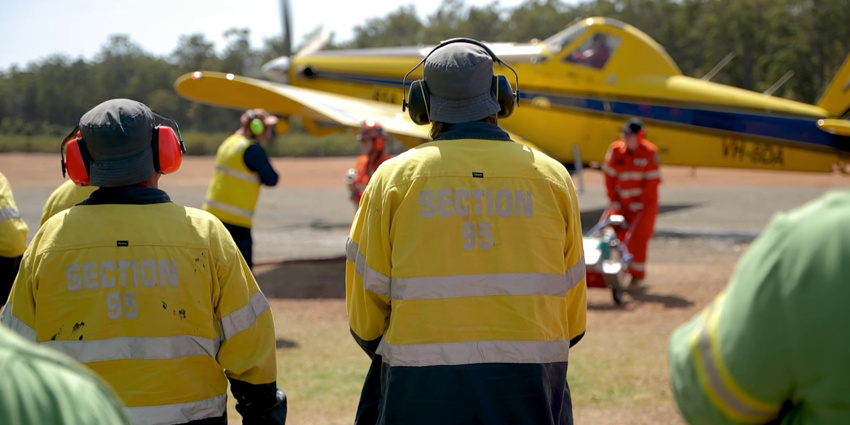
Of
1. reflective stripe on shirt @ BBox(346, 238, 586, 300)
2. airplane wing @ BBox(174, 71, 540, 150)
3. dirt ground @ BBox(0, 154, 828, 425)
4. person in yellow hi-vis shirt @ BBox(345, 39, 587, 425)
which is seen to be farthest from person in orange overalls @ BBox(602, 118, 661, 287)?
reflective stripe on shirt @ BBox(346, 238, 586, 300)

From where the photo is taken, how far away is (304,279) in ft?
36.9

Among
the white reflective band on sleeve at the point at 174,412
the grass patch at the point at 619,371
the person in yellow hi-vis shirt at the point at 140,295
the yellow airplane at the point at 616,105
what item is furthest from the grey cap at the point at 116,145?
the yellow airplane at the point at 616,105

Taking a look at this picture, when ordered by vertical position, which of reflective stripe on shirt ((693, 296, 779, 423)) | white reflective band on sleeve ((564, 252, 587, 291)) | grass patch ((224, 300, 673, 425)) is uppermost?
reflective stripe on shirt ((693, 296, 779, 423))

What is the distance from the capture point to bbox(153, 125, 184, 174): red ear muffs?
3.02 metres

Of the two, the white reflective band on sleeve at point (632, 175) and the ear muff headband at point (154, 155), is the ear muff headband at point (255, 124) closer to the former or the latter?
the white reflective band on sleeve at point (632, 175)

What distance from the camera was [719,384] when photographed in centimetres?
168

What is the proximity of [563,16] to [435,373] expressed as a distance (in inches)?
3701

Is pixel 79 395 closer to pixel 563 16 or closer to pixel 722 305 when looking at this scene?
pixel 722 305

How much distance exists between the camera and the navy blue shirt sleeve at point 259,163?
827 cm

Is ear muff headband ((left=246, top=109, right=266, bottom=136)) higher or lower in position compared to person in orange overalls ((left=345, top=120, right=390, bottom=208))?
higher

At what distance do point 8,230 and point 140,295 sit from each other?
8.96ft

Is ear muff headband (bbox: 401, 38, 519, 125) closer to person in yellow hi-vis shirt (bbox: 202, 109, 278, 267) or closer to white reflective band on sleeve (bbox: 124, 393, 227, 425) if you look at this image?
white reflective band on sleeve (bbox: 124, 393, 227, 425)

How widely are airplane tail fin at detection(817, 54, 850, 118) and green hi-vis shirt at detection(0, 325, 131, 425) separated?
1527 cm

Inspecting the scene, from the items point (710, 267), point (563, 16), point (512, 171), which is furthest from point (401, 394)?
point (563, 16)
